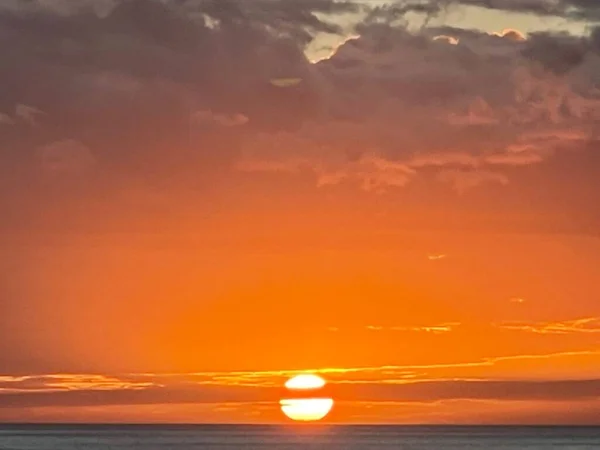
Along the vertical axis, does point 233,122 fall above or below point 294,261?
above

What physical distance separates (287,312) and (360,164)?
510 mm

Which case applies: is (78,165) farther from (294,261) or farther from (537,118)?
(537,118)

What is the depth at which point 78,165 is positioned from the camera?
3301 millimetres

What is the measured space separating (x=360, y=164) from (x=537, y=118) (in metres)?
0.56

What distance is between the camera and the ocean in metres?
3.37

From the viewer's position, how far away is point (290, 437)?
338 centimetres

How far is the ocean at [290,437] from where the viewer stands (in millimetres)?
3371

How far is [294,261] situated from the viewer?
3.35 metres

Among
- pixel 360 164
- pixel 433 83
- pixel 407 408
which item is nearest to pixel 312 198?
pixel 360 164

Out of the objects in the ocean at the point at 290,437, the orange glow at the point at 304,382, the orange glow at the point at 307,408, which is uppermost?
the orange glow at the point at 304,382

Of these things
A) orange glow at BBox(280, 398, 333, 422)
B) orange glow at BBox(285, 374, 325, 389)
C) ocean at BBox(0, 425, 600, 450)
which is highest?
orange glow at BBox(285, 374, 325, 389)

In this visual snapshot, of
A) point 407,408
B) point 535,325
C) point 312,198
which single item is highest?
point 312,198

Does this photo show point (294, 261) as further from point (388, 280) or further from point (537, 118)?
point (537, 118)

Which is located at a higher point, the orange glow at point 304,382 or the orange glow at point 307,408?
the orange glow at point 304,382
